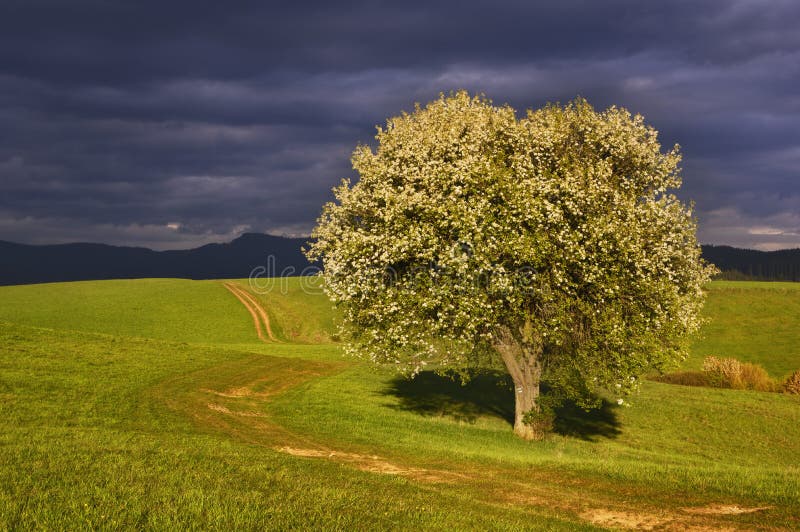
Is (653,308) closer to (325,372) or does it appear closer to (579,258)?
(579,258)

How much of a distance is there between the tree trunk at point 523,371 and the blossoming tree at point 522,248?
125mm

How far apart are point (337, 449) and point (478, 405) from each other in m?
20.3

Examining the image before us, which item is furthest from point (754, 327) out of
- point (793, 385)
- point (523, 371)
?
point (523, 371)

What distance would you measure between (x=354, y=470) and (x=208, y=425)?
11772 millimetres

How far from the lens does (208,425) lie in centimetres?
2980

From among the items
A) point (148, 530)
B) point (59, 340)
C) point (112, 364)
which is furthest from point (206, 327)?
point (148, 530)

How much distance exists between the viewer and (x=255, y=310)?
102438mm

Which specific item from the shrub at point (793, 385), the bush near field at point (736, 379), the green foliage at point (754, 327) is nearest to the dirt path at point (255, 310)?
the bush near field at point (736, 379)

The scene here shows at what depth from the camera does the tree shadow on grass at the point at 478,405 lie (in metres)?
41.0

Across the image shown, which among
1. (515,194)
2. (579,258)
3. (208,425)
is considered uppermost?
(515,194)

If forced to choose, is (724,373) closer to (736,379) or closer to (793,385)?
(736,379)

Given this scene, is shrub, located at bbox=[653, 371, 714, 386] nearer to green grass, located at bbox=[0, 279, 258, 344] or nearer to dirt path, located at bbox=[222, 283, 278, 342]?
dirt path, located at bbox=[222, 283, 278, 342]

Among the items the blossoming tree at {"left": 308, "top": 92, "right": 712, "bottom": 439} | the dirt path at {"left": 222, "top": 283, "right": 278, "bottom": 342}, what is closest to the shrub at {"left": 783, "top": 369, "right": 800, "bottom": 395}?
the blossoming tree at {"left": 308, "top": 92, "right": 712, "bottom": 439}

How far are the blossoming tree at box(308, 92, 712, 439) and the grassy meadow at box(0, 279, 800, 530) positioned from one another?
17.4 ft
